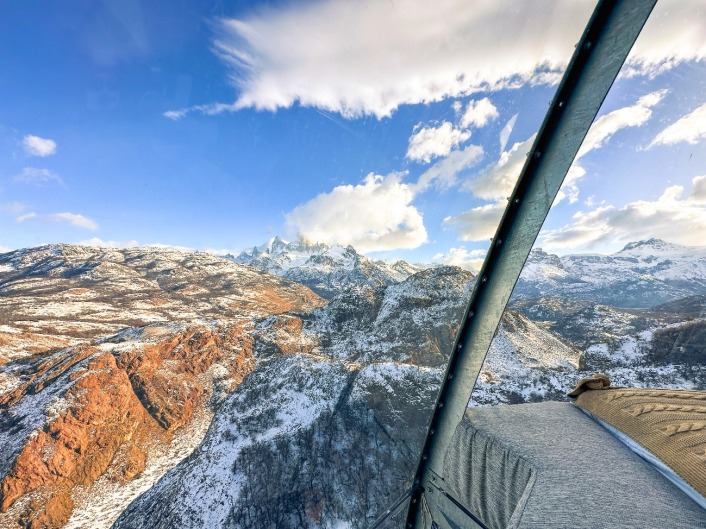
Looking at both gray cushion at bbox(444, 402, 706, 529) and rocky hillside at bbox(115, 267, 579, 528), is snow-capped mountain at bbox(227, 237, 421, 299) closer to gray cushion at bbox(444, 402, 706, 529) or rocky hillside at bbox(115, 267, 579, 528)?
rocky hillside at bbox(115, 267, 579, 528)

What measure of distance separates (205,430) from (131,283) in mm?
78415

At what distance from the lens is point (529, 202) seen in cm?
173

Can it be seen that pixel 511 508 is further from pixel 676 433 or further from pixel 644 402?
→ pixel 644 402

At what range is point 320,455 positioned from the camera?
1820 centimetres

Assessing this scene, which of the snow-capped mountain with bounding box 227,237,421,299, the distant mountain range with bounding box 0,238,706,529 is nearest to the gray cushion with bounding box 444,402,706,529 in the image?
the distant mountain range with bounding box 0,238,706,529

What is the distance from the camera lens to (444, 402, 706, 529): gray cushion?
1.25m

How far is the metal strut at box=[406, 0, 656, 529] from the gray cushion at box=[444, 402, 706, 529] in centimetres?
20

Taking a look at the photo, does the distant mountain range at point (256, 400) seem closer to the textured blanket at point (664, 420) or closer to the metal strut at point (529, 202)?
the metal strut at point (529, 202)

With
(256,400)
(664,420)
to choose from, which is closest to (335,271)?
(256,400)

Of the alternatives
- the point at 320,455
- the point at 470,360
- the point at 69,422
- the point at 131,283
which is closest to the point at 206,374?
the point at 69,422

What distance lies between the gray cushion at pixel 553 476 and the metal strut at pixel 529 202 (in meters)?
0.20

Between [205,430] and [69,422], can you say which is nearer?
[69,422]

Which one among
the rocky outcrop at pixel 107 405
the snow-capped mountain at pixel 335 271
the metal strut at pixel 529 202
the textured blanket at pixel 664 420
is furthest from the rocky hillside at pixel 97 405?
the snow-capped mountain at pixel 335 271

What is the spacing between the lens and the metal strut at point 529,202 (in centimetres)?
136
